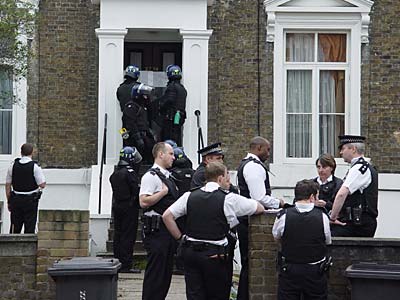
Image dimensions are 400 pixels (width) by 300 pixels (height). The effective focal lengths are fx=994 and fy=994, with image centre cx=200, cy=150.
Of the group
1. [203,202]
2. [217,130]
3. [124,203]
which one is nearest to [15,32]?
[124,203]

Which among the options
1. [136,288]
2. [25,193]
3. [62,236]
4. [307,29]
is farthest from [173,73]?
[62,236]

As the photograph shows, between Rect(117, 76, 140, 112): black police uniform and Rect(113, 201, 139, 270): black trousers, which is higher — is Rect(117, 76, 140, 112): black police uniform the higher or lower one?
the higher one

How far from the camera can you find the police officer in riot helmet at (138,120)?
54.9 ft

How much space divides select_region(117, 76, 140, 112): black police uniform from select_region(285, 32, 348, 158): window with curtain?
3.30m

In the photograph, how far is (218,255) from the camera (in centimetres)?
979

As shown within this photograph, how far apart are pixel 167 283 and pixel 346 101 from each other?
30.7ft

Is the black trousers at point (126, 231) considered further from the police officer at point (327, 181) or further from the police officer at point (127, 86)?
the police officer at point (127, 86)

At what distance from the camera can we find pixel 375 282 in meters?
9.69

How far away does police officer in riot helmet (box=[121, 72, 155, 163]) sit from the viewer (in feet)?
54.9

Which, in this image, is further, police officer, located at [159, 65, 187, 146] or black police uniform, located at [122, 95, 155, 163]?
police officer, located at [159, 65, 187, 146]

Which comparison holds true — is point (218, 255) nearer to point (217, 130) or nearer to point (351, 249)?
point (351, 249)

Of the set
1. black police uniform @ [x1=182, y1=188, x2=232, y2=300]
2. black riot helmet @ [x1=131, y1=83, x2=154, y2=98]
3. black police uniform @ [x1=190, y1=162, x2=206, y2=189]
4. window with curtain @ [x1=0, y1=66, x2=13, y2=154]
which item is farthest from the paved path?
window with curtain @ [x1=0, y1=66, x2=13, y2=154]

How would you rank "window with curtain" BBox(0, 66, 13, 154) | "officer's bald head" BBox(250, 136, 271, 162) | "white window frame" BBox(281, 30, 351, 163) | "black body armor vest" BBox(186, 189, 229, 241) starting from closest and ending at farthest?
"black body armor vest" BBox(186, 189, 229, 241) → "officer's bald head" BBox(250, 136, 271, 162) → "window with curtain" BBox(0, 66, 13, 154) → "white window frame" BBox(281, 30, 351, 163)

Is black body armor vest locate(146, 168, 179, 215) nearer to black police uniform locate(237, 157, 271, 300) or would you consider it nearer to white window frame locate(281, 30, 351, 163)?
black police uniform locate(237, 157, 271, 300)
